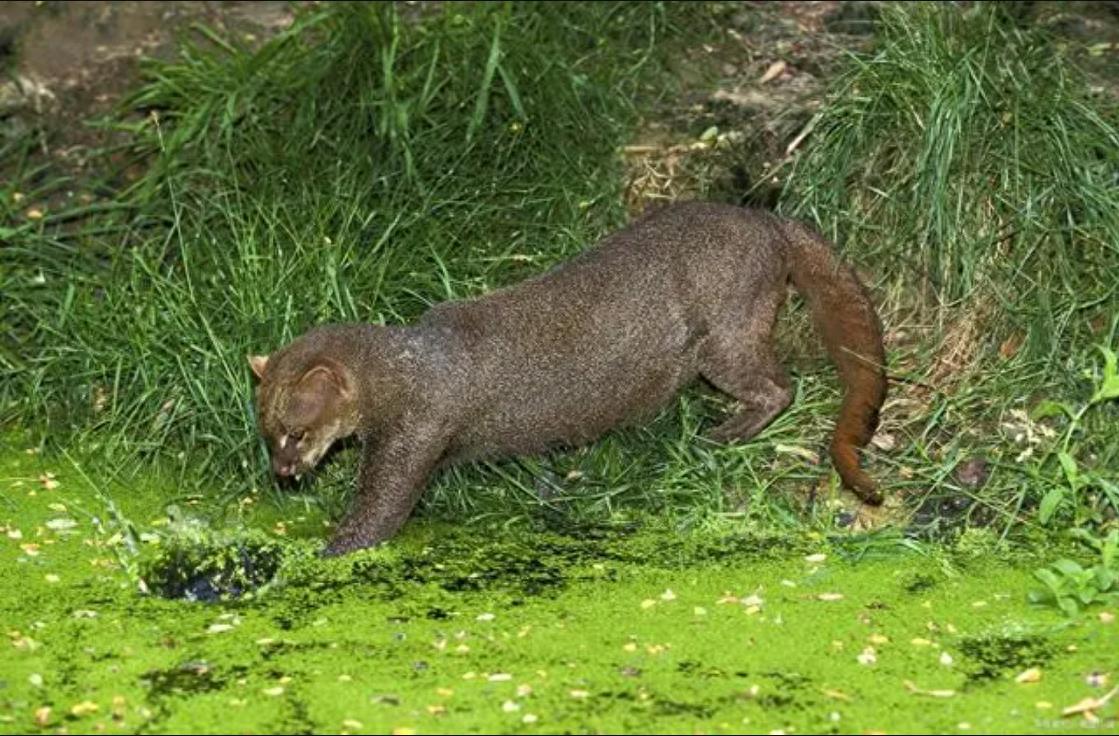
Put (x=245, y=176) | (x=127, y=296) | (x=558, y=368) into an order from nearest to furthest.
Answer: (x=558, y=368)
(x=127, y=296)
(x=245, y=176)

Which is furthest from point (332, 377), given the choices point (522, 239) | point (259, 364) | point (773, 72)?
point (773, 72)

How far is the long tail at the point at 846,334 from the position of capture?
6156 millimetres

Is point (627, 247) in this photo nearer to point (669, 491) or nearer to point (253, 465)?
point (669, 491)

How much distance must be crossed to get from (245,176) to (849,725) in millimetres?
3575

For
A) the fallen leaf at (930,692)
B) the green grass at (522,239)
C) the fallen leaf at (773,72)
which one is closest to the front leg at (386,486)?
the green grass at (522,239)

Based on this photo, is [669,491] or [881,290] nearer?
[669,491]

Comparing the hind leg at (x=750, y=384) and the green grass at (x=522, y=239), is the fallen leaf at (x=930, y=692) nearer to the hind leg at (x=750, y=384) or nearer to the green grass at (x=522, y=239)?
the green grass at (x=522, y=239)

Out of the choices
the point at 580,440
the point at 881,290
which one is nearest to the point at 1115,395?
the point at 881,290

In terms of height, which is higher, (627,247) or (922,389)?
(627,247)

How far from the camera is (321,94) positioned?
748 centimetres

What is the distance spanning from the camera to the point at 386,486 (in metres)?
5.95

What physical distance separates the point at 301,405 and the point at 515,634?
3.42 feet

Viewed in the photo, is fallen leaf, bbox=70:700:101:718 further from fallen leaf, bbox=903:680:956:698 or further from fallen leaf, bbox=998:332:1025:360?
fallen leaf, bbox=998:332:1025:360

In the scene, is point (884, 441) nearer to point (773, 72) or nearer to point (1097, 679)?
point (1097, 679)
